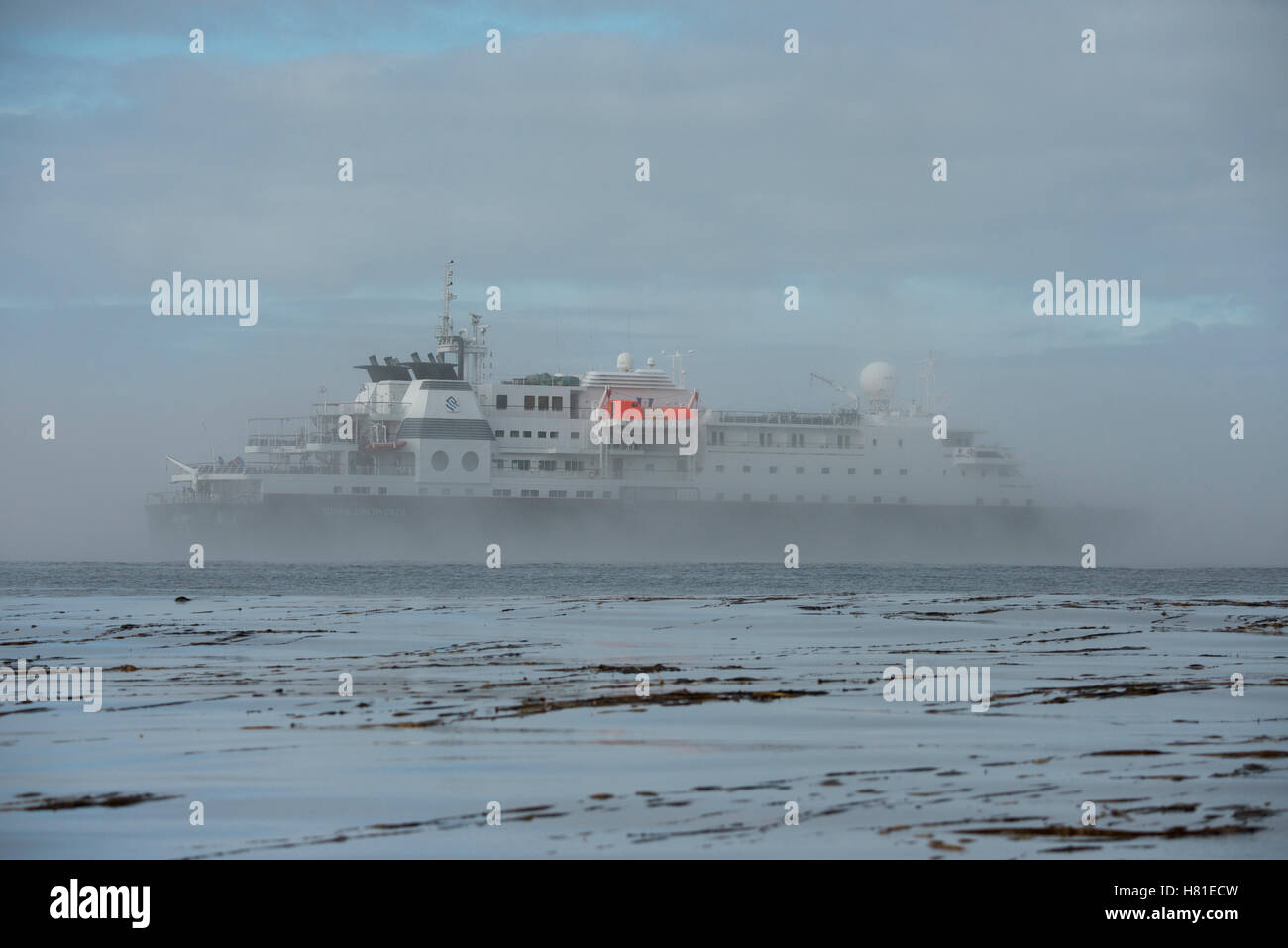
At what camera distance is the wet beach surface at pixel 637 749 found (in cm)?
771

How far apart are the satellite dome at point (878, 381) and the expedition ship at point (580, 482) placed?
34.5 inches

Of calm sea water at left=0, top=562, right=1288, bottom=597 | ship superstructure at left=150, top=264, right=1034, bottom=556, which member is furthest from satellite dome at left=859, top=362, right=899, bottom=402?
calm sea water at left=0, top=562, right=1288, bottom=597

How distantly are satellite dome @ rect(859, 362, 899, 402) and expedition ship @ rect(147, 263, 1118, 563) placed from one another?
0.88 meters

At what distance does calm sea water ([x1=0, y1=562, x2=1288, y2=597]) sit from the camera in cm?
3406

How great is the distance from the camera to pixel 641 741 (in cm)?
1088

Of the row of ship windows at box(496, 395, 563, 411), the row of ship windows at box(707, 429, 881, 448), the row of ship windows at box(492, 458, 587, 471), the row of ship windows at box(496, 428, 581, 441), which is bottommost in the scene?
the row of ship windows at box(492, 458, 587, 471)
